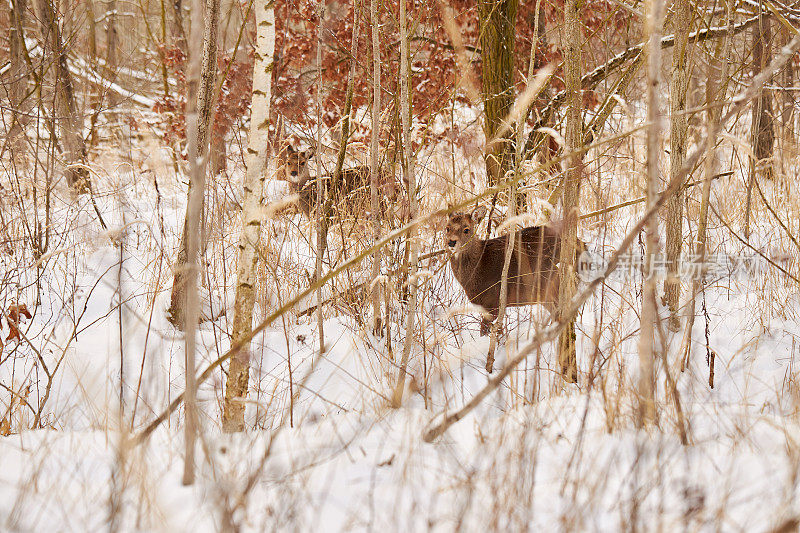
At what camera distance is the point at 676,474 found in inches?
58.2

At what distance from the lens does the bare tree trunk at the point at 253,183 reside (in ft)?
7.20

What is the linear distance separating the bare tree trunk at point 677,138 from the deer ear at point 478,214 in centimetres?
108

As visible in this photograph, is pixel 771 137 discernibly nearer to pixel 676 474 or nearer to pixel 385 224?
pixel 385 224

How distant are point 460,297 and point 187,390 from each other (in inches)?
120

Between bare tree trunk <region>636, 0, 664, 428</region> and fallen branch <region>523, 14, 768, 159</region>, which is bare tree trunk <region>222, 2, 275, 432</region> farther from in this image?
fallen branch <region>523, 14, 768, 159</region>

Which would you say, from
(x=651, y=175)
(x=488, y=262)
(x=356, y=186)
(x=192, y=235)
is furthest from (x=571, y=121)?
(x=356, y=186)

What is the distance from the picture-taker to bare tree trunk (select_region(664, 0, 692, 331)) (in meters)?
3.13

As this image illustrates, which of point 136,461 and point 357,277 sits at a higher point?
point 357,277

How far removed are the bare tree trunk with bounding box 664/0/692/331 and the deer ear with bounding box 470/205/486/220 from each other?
1.08 meters

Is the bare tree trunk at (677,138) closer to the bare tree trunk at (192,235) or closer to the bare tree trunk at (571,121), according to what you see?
the bare tree trunk at (571,121)

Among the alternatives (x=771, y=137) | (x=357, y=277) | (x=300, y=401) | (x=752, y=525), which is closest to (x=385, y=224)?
(x=357, y=277)

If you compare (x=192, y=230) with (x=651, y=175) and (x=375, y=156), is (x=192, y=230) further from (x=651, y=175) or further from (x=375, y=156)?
(x=375, y=156)

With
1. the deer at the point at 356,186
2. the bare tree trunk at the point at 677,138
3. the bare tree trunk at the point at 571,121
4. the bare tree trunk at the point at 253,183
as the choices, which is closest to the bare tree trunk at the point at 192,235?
the bare tree trunk at the point at 253,183

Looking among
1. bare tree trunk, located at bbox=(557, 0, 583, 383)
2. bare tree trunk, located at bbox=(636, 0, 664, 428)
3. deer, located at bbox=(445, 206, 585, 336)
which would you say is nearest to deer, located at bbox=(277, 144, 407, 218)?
deer, located at bbox=(445, 206, 585, 336)
